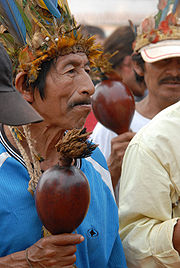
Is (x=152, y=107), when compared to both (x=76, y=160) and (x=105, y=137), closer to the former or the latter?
(x=105, y=137)

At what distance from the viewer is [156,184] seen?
6.88 feet

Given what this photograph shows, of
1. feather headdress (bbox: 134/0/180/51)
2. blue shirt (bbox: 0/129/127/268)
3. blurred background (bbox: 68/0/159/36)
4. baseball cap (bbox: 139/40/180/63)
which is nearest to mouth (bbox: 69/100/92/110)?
blue shirt (bbox: 0/129/127/268)

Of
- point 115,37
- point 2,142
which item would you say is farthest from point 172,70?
point 2,142

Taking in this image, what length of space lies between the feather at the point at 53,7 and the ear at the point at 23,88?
0.36 meters

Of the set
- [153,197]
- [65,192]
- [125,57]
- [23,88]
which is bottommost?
[125,57]

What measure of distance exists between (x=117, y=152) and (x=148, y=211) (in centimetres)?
89

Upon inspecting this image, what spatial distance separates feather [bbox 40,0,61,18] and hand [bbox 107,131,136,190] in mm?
1049

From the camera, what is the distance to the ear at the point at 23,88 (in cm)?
212

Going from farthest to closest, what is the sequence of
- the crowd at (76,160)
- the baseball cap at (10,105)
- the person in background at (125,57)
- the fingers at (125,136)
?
the person in background at (125,57)
the fingers at (125,136)
the crowd at (76,160)
the baseball cap at (10,105)

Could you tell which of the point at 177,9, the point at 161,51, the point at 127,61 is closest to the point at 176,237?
the point at 161,51

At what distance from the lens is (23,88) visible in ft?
7.04

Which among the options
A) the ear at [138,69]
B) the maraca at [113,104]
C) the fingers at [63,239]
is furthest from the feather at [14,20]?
the ear at [138,69]

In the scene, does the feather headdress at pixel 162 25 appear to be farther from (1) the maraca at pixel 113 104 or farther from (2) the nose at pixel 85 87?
(2) the nose at pixel 85 87

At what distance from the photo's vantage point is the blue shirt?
1.83 m
